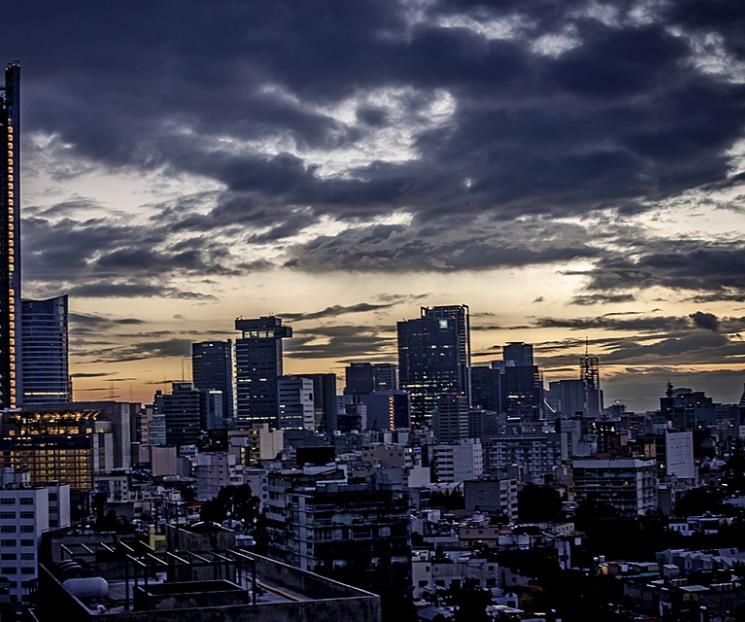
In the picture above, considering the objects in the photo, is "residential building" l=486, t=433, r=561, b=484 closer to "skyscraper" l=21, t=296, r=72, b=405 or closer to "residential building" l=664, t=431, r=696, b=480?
"residential building" l=664, t=431, r=696, b=480

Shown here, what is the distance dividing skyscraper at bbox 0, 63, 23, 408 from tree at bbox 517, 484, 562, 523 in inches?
1577

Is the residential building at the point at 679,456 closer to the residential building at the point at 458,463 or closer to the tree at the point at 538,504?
the residential building at the point at 458,463

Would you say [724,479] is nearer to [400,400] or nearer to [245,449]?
[245,449]

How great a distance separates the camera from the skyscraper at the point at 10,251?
93.4 meters

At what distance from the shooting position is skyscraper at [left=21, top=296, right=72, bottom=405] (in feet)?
443

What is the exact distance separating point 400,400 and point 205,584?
158 meters

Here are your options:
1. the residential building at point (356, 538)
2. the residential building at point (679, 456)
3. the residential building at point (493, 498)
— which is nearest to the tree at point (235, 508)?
the residential building at point (493, 498)

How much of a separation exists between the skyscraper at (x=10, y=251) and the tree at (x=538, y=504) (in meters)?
40.1

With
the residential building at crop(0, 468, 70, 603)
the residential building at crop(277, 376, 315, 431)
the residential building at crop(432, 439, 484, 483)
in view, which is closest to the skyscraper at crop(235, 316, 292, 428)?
the residential building at crop(277, 376, 315, 431)

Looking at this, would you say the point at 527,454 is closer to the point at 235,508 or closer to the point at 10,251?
the point at 10,251

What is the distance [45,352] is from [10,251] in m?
45.0

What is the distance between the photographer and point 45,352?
13712 centimetres

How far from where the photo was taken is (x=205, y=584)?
1065 cm

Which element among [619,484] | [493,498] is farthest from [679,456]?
[493,498]
